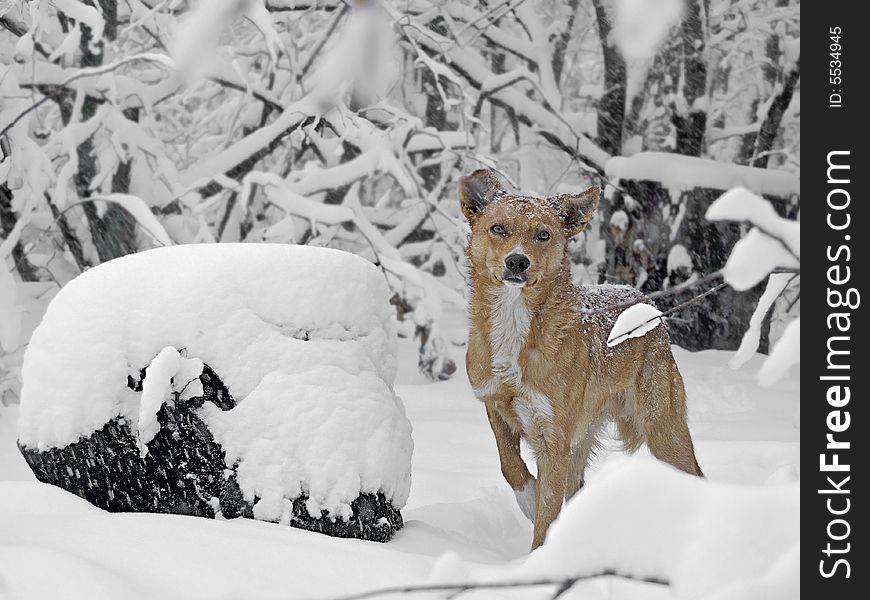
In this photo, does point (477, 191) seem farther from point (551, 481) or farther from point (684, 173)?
point (684, 173)

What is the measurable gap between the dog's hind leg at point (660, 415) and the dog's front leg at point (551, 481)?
66cm

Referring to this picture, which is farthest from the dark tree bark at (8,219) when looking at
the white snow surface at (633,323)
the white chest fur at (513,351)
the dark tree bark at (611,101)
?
the white snow surface at (633,323)

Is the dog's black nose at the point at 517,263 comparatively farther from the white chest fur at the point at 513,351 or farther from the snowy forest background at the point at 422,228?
the snowy forest background at the point at 422,228

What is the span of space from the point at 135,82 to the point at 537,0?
474 cm

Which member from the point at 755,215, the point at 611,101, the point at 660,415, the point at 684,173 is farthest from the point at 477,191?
the point at 611,101

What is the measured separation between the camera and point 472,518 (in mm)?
4676

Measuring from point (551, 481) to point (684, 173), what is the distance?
6.14 metres

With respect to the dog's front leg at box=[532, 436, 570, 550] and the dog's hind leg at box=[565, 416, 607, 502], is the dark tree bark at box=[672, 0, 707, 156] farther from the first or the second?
the dog's front leg at box=[532, 436, 570, 550]

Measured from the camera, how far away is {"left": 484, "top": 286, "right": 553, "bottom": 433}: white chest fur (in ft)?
13.6

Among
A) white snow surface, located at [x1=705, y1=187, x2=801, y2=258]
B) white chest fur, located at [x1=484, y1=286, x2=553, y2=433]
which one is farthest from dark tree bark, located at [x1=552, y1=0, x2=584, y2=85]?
white snow surface, located at [x1=705, y1=187, x2=801, y2=258]

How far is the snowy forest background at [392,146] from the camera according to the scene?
7.50 metres

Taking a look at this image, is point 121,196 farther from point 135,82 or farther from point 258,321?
point 258,321

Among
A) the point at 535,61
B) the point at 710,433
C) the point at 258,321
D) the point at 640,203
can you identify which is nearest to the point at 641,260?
the point at 640,203

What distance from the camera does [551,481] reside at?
4090 mm
